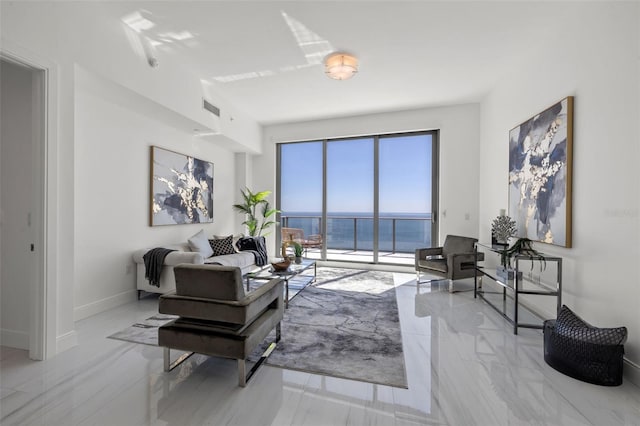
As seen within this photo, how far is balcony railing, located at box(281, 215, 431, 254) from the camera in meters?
6.74

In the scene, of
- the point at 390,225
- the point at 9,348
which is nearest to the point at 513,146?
the point at 390,225

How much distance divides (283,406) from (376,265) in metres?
4.20

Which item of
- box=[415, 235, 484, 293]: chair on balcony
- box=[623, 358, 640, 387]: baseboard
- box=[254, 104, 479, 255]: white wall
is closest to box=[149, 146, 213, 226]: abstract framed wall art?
box=[254, 104, 479, 255]: white wall

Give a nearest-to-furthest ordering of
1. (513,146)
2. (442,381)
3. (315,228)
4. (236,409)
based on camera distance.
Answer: (236,409) < (442,381) < (513,146) < (315,228)

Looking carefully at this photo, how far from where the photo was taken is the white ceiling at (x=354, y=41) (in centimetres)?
263

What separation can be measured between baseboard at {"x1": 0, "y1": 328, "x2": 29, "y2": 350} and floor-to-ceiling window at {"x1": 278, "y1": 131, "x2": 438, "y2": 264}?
4460 mm

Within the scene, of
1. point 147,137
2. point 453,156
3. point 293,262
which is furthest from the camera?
point 453,156

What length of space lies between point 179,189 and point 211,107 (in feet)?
4.69

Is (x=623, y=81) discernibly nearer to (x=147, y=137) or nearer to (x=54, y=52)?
(x=54, y=52)

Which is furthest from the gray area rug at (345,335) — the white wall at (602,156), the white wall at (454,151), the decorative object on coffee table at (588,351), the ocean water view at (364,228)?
the ocean water view at (364,228)

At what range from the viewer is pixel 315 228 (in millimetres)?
6770

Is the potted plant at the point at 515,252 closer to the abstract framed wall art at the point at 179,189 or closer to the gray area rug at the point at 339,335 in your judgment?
the gray area rug at the point at 339,335

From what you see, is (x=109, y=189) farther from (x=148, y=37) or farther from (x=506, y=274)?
(x=506, y=274)

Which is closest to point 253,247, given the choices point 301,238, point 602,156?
point 301,238
